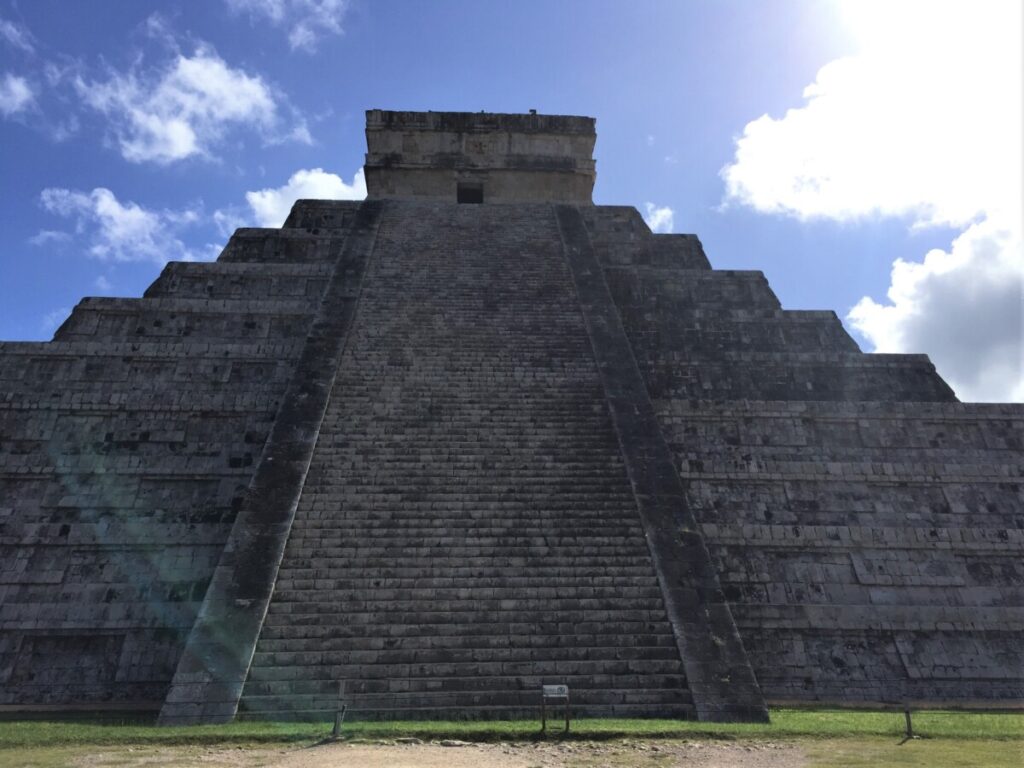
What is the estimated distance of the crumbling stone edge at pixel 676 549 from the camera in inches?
302

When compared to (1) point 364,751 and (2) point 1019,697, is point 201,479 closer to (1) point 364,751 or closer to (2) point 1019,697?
(1) point 364,751

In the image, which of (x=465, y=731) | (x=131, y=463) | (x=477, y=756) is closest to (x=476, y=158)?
(x=131, y=463)

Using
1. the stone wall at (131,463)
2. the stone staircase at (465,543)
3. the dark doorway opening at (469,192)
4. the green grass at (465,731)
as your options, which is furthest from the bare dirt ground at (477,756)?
the dark doorway opening at (469,192)

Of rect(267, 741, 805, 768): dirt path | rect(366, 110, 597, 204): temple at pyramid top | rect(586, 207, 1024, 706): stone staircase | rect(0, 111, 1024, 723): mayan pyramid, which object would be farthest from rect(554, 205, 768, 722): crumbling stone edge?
rect(366, 110, 597, 204): temple at pyramid top

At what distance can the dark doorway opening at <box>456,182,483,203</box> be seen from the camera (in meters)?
21.8

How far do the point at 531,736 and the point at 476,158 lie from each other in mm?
18782

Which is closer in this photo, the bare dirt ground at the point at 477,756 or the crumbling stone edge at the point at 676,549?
the bare dirt ground at the point at 477,756

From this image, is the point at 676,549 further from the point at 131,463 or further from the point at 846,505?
the point at 131,463

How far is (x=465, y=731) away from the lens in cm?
666

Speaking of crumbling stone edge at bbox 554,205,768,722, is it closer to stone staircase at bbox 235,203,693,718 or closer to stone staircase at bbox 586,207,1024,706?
stone staircase at bbox 235,203,693,718

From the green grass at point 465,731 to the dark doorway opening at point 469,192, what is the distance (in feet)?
58.1

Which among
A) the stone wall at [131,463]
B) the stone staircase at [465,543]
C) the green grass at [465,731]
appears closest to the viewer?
the green grass at [465,731]

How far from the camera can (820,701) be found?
8.86 meters

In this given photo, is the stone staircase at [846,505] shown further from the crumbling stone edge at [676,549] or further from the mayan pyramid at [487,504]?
the crumbling stone edge at [676,549]
